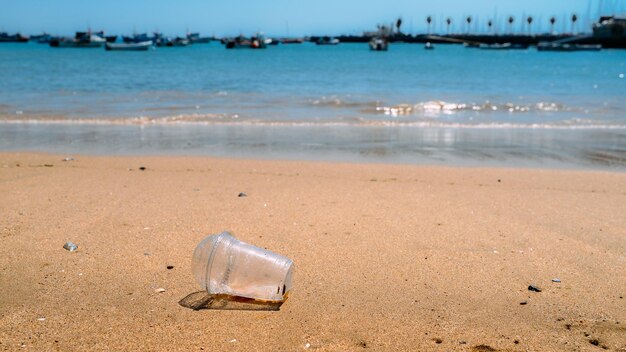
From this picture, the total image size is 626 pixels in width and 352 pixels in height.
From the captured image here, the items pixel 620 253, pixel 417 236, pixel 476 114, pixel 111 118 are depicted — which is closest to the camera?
pixel 620 253

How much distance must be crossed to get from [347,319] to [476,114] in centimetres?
1294

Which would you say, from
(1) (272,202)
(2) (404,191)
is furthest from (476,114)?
(1) (272,202)

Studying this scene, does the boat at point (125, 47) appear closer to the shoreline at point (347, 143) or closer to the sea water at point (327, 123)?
the sea water at point (327, 123)

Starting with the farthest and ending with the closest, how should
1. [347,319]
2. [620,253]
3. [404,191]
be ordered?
[404,191] < [620,253] < [347,319]

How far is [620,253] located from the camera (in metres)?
4.05

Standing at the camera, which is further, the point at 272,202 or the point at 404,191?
the point at 404,191

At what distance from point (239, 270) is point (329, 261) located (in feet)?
2.41

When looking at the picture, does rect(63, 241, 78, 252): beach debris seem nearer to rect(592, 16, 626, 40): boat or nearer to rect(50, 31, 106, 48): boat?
rect(50, 31, 106, 48): boat

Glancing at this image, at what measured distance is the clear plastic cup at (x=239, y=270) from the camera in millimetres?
Result: 3232

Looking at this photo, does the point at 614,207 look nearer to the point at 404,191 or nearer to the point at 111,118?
the point at 404,191

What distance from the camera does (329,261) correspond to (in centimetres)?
384

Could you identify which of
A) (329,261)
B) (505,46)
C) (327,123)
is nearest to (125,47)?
(505,46)

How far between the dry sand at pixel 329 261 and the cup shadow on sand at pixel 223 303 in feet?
0.20

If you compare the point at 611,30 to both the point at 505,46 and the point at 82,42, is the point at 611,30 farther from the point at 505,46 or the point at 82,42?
the point at 82,42
